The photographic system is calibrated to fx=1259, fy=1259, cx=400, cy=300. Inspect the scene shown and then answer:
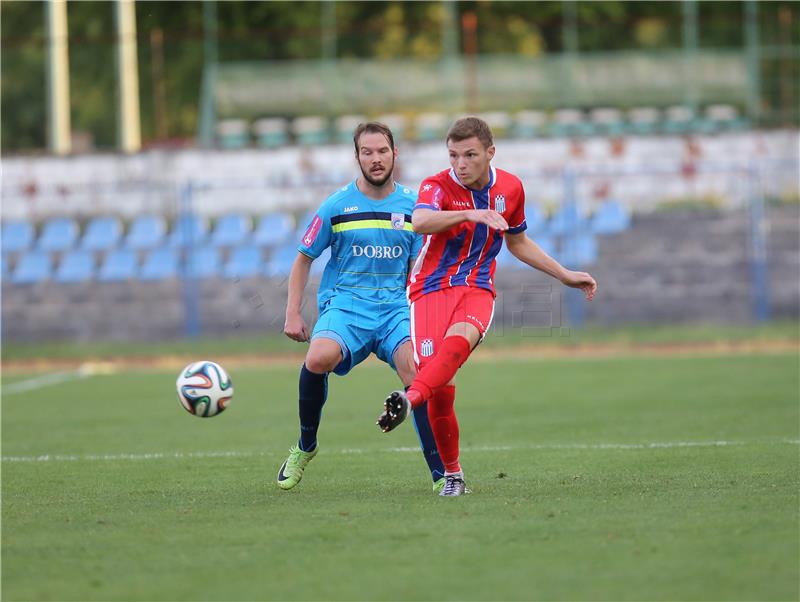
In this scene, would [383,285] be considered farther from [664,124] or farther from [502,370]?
[664,124]

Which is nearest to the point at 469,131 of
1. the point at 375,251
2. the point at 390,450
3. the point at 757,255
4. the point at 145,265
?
the point at 375,251

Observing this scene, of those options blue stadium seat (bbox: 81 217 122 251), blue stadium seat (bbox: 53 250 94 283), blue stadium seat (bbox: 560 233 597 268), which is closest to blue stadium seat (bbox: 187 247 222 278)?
blue stadium seat (bbox: 81 217 122 251)

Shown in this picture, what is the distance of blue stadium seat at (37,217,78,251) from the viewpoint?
943 inches

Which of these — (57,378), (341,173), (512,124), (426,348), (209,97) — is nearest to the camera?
(426,348)

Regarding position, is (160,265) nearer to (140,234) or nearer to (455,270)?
(140,234)

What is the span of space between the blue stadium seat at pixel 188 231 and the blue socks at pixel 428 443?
15728mm

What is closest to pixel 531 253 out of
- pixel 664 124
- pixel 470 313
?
pixel 470 313

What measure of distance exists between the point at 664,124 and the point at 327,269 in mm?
21576

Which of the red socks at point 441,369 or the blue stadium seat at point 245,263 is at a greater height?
the blue stadium seat at point 245,263

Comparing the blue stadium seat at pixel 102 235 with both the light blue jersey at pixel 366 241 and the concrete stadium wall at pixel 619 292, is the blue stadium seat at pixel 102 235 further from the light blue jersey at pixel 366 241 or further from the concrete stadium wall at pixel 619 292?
the light blue jersey at pixel 366 241

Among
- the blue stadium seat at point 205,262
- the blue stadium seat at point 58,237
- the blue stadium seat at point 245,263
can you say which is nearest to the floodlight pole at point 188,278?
the blue stadium seat at point 205,262

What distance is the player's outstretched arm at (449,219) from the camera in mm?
6891

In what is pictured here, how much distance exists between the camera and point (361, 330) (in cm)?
805

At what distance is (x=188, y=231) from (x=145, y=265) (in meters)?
1.16
